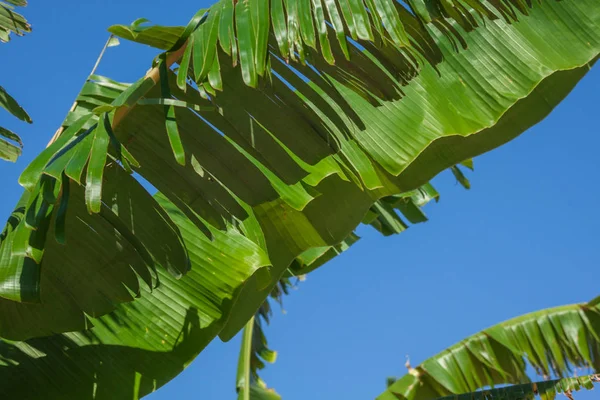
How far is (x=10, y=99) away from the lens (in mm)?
2457

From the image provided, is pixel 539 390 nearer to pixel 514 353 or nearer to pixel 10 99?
pixel 514 353

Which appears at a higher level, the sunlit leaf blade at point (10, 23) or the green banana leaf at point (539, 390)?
the sunlit leaf blade at point (10, 23)

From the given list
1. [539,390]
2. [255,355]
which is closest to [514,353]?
[539,390]

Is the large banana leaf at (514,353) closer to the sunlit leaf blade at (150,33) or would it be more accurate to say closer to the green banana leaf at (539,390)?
the green banana leaf at (539,390)

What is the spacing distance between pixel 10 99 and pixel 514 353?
2.72 meters

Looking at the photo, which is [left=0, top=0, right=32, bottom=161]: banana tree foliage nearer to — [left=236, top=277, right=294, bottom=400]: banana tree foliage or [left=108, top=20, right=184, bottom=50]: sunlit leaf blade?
[left=108, top=20, right=184, bottom=50]: sunlit leaf blade

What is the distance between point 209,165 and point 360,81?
18.7 inches

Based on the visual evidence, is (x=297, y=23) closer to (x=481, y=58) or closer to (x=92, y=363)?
(x=481, y=58)

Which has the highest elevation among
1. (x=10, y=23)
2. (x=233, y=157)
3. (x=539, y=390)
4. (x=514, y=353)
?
(x=10, y=23)

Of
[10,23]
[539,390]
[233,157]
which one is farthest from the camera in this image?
[539,390]

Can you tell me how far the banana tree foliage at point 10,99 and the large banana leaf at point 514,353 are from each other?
2.29 metres

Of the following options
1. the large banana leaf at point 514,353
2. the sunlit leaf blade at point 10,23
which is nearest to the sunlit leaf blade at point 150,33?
Result: the sunlit leaf blade at point 10,23

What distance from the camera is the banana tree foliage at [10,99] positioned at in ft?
8.06

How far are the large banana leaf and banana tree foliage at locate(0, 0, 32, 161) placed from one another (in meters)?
2.29
